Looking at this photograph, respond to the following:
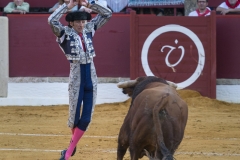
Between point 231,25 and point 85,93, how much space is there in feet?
17.7

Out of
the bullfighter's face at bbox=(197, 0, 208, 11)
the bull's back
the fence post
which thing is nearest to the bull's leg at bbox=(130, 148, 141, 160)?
the bull's back

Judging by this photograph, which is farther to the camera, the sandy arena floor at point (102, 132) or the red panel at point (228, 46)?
the red panel at point (228, 46)

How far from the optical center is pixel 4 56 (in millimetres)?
10602

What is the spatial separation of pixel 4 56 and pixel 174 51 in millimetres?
2815

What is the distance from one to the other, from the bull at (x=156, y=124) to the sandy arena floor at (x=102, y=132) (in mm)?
1632

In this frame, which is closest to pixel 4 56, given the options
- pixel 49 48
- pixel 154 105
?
pixel 49 48

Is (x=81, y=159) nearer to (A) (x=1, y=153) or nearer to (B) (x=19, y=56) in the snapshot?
(A) (x=1, y=153)

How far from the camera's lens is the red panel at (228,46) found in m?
10.6

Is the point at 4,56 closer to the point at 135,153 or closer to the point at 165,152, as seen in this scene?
the point at 135,153

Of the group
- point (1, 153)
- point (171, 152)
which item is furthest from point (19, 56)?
point (171, 152)

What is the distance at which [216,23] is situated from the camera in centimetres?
1065

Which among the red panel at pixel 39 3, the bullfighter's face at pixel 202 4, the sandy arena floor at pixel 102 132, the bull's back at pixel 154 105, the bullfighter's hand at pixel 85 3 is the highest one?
the bullfighter's hand at pixel 85 3

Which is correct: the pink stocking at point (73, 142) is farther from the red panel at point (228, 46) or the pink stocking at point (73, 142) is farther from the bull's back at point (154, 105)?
the red panel at point (228, 46)

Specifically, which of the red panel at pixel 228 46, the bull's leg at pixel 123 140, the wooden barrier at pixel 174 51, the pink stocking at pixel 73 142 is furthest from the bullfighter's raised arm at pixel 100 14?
the red panel at pixel 228 46
